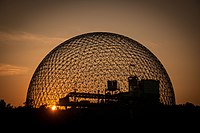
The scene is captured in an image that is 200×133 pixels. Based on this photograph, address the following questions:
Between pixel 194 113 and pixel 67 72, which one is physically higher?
pixel 67 72

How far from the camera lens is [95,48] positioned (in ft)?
142

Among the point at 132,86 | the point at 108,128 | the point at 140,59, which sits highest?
Answer: the point at 140,59

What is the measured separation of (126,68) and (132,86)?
299 centimetres

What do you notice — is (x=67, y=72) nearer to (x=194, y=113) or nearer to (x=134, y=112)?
(x=134, y=112)

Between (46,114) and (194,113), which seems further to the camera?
(194,113)

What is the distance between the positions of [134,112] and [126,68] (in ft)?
33.1

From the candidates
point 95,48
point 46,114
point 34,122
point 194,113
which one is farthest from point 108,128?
point 95,48

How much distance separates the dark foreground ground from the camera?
24.4m

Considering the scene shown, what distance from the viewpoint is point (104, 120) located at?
27625 millimetres

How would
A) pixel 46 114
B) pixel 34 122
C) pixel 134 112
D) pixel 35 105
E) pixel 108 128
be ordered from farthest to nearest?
pixel 35 105, pixel 134 112, pixel 46 114, pixel 34 122, pixel 108 128

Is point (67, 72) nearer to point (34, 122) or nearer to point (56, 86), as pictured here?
point (56, 86)

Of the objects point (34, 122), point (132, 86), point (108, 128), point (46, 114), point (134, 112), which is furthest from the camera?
point (132, 86)

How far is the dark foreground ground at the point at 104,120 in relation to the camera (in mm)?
24438

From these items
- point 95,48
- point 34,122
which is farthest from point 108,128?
point 95,48
